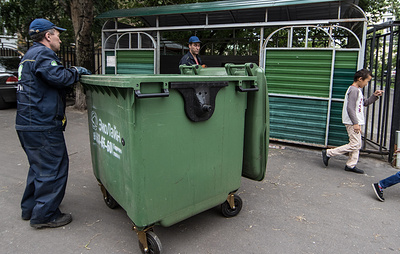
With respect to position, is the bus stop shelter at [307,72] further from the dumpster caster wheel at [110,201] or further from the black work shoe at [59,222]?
the black work shoe at [59,222]

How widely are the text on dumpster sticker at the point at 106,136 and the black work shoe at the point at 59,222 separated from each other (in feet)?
2.67

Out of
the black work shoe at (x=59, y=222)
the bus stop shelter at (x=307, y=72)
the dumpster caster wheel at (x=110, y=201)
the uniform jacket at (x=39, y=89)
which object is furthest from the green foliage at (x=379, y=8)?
the black work shoe at (x=59, y=222)

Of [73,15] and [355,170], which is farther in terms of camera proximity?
[73,15]

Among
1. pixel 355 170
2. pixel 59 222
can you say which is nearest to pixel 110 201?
pixel 59 222

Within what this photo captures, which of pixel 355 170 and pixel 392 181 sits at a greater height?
pixel 392 181

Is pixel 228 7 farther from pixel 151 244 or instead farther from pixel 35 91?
pixel 151 244

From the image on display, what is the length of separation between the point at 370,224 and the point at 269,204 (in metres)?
1.05

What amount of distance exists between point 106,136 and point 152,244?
1056mm

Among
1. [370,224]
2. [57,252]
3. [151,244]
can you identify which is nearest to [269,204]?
[370,224]

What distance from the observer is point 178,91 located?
94.7 inches

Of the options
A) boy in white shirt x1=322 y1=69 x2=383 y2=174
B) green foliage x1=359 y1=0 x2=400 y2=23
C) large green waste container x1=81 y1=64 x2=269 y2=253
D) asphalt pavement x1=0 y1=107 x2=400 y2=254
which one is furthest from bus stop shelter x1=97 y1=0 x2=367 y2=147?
green foliage x1=359 y1=0 x2=400 y2=23

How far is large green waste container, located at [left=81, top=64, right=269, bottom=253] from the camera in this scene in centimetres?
228

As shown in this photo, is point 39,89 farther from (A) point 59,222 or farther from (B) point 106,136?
(A) point 59,222

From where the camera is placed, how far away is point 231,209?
3186mm
